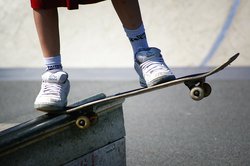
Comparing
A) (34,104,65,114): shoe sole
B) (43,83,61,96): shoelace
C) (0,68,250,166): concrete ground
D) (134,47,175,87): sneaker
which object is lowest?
(0,68,250,166): concrete ground

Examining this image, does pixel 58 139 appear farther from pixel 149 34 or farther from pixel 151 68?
pixel 149 34

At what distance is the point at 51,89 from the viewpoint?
260 centimetres

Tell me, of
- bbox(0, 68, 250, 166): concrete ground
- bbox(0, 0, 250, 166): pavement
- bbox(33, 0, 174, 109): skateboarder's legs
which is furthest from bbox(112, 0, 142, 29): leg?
bbox(0, 0, 250, 166): pavement

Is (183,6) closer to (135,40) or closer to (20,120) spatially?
(20,120)

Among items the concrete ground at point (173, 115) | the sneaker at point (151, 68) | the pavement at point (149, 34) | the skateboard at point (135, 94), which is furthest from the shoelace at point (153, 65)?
the pavement at point (149, 34)

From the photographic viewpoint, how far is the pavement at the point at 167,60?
416cm

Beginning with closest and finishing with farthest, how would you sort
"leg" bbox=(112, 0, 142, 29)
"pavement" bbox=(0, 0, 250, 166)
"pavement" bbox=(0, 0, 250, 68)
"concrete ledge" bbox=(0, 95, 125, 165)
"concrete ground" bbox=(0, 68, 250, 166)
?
"concrete ledge" bbox=(0, 95, 125, 165), "leg" bbox=(112, 0, 142, 29), "concrete ground" bbox=(0, 68, 250, 166), "pavement" bbox=(0, 0, 250, 166), "pavement" bbox=(0, 0, 250, 68)

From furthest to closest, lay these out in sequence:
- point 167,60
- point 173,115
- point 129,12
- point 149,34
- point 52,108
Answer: point 149,34 → point 167,60 → point 173,115 → point 129,12 → point 52,108

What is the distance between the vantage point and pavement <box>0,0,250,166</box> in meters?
4.16

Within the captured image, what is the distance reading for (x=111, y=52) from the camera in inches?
269

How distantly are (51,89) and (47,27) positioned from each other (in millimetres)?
311

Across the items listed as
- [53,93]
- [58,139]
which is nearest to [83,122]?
[58,139]

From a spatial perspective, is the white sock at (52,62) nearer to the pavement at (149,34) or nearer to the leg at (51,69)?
the leg at (51,69)

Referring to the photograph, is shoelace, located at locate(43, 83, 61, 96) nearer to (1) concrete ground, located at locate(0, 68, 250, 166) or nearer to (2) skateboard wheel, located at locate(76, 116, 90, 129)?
(2) skateboard wheel, located at locate(76, 116, 90, 129)
